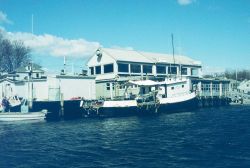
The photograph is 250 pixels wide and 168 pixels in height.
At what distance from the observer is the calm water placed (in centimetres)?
1883

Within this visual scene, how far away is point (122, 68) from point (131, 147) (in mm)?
37742

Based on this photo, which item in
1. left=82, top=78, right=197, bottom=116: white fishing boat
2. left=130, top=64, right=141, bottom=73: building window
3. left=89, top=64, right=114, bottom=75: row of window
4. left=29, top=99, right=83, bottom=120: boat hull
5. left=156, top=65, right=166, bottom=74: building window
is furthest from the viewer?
left=156, top=65, right=166, bottom=74: building window

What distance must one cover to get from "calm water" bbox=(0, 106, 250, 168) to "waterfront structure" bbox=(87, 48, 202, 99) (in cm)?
2449

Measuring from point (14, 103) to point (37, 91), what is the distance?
528 centimetres

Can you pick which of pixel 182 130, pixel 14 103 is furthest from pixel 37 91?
pixel 182 130

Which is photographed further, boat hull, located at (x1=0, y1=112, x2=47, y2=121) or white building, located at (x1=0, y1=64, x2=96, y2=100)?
white building, located at (x1=0, y1=64, x2=96, y2=100)

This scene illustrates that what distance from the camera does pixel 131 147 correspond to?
908 inches

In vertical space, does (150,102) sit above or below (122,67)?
below

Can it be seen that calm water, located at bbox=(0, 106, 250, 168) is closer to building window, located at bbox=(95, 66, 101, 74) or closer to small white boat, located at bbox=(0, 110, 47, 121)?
small white boat, located at bbox=(0, 110, 47, 121)

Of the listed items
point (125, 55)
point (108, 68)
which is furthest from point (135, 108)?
point (125, 55)

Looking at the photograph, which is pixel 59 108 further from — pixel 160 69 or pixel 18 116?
pixel 160 69

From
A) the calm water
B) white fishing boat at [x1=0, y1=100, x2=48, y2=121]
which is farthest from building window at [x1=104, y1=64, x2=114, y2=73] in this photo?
the calm water

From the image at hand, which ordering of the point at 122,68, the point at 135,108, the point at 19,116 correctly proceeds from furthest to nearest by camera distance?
the point at 122,68 → the point at 135,108 → the point at 19,116

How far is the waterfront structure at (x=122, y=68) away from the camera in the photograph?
189 feet
